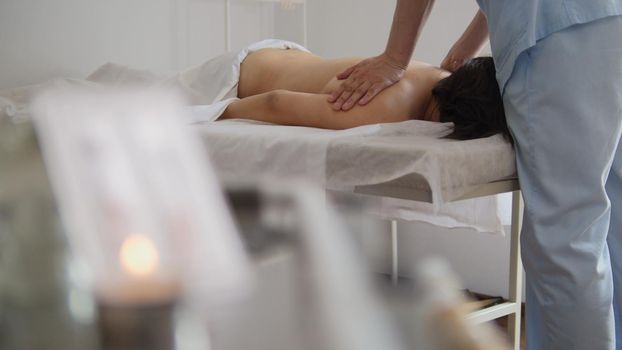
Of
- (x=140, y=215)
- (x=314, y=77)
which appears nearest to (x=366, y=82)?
(x=314, y=77)

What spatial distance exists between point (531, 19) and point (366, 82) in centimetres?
35

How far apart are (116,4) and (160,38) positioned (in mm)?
220

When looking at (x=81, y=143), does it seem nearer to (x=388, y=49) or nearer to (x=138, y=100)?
(x=138, y=100)

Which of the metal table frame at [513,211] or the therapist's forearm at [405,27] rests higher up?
the therapist's forearm at [405,27]

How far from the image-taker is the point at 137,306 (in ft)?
0.53

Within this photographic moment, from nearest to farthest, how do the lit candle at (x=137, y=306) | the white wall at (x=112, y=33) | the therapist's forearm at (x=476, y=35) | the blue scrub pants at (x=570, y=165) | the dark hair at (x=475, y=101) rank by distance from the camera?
the lit candle at (x=137, y=306) < the blue scrub pants at (x=570, y=165) < the dark hair at (x=475, y=101) < the therapist's forearm at (x=476, y=35) < the white wall at (x=112, y=33)

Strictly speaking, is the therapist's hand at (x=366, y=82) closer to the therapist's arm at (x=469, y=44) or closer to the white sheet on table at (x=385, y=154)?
the white sheet on table at (x=385, y=154)

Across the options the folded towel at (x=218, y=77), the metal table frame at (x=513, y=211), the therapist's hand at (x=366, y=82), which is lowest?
the metal table frame at (x=513, y=211)

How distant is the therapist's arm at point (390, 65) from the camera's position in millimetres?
1502

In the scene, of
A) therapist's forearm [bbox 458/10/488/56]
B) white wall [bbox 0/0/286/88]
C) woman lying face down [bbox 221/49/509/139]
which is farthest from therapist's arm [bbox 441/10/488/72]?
white wall [bbox 0/0/286/88]

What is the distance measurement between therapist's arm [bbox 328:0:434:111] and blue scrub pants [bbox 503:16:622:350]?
10.7 inches

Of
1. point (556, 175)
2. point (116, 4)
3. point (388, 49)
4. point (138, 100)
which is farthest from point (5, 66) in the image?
point (138, 100)

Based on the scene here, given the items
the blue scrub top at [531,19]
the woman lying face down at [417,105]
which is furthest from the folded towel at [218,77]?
the blue scrub top at [531,19]

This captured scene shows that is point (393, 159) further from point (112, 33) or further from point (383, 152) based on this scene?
point (112, 33)
